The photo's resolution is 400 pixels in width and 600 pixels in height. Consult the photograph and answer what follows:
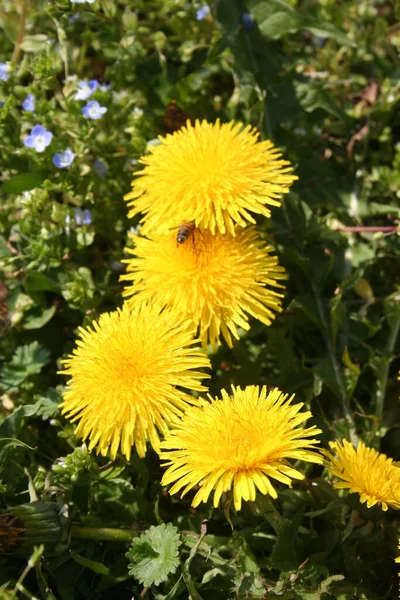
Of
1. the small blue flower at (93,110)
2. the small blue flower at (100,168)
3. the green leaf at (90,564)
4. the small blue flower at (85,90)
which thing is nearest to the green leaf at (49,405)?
the green leaf at (90,564)

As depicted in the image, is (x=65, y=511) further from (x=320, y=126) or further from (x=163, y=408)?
(x=320, y=126)

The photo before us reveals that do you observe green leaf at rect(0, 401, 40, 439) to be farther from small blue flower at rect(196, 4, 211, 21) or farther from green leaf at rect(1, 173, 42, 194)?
small blue flower at rect(196, 4, 211, 21)

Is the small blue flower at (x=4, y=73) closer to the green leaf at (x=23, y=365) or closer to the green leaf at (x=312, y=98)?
the green leaf at (x=23, y=365)

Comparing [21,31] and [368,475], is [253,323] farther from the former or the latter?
[21,31]

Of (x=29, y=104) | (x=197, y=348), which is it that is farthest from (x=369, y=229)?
(x=29, y=104)

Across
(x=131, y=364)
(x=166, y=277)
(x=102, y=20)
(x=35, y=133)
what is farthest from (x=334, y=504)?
(x=102, y=20)

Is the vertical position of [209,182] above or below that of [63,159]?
below
